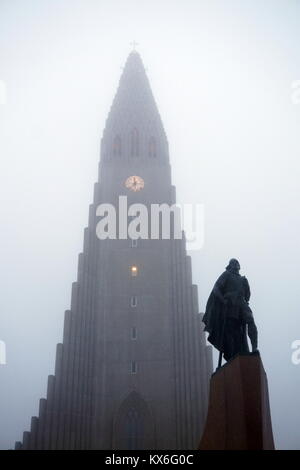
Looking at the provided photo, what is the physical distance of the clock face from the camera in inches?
1753

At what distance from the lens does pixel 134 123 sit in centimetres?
5006

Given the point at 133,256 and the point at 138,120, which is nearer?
the point at 133,256

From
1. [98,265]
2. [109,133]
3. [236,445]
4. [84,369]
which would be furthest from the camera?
[109,133]

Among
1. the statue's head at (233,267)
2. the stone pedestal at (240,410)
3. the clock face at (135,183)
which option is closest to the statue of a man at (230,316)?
the statue's head at (233,267)

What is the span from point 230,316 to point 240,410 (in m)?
2.90

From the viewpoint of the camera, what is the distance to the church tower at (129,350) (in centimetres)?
3322

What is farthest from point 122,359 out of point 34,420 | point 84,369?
point 34,420

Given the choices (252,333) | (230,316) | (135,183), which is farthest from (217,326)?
(135,183)

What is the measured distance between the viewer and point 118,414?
33.9 meters

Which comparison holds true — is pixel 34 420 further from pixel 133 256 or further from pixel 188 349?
pixel 133 256

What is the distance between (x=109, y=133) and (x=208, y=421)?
3847cm

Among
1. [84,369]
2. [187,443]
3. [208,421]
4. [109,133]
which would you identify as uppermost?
[109,133]

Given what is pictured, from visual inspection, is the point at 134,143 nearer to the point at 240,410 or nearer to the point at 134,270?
the point at 134,270

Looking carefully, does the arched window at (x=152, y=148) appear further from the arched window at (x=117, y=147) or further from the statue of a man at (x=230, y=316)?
the statue of a man at (x=230, y=316)
